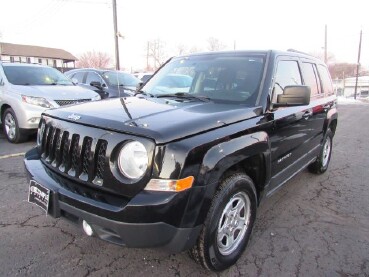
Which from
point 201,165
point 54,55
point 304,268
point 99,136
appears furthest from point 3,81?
point 54,55

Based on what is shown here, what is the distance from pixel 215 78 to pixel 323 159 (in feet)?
9.22

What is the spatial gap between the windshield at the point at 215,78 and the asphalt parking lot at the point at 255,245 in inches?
55.8

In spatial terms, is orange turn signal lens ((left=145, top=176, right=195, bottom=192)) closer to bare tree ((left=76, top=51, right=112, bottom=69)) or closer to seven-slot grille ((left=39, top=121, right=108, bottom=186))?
seven-slot grille ((left=39, top=121, right=108, bottom=186))

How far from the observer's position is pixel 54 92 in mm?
6945

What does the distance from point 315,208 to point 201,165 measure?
8.02ft

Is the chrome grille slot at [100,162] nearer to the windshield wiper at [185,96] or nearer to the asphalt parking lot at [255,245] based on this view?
the asphalt parking lot at [255,245]

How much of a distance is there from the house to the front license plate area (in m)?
58.7

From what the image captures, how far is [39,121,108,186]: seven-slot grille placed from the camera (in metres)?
2.32

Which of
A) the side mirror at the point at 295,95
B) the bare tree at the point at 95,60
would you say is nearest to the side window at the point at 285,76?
the side mirror at the point at 295,95

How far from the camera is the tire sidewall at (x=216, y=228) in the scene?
2.42 meters

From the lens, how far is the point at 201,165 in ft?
7.32

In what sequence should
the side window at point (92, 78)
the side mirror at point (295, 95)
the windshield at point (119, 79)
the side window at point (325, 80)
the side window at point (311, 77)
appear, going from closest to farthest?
the side mirror at point (295, 95) → the side window at point (311, 77) → the side window at point (325, 80) → the windshield at point (119, 79) → the side window at point (92, 78)

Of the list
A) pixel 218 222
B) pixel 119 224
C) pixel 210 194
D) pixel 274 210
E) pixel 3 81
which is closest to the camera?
pixel 119 224

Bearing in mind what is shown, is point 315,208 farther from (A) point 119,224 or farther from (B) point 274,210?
(A) point 119,224
